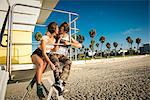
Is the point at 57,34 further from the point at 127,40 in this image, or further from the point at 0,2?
the point at 127,40

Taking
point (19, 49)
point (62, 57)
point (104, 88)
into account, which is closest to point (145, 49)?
point (104, 88)

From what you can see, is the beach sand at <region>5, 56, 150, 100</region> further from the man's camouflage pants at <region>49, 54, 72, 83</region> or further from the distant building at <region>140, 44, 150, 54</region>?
the distant building at <region>140, 44, 150, 54</region>

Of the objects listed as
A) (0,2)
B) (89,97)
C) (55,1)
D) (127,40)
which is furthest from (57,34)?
(127,40)

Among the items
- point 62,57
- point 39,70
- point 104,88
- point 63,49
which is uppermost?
point 63,49

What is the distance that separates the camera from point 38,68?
127 inches

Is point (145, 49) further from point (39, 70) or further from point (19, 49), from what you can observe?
point (39, 70)

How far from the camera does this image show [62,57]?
12.0ft

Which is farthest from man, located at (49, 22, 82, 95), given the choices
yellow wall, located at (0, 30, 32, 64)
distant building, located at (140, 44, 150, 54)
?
distant building, located at (140, 44, 150, 54)

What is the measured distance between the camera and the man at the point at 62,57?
3334mm

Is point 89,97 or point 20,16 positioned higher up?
point 20,16

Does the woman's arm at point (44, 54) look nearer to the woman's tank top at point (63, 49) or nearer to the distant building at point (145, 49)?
the woman's tank top at point (63, 49)

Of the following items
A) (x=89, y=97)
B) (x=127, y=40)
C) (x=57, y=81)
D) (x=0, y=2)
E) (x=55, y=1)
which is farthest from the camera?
(x=127, y=40)

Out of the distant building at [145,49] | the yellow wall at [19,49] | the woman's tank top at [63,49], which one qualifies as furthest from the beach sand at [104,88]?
the distant building at [145,49]

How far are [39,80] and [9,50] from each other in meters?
0.68
